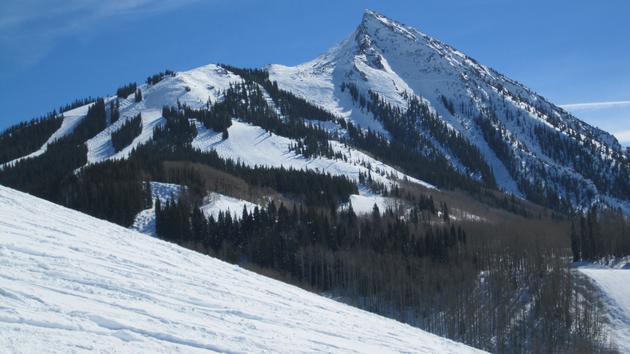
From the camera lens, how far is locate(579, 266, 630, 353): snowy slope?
66.2m

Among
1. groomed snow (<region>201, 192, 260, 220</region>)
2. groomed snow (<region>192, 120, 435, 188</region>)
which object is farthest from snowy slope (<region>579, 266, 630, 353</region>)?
groomed snow (<region>192, 120, 435, 188</region>)

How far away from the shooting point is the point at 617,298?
71438 mm

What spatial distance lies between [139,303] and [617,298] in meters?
69.2

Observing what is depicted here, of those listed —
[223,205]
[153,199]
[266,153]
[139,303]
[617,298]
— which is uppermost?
[266,153]

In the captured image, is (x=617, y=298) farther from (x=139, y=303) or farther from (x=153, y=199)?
(x=153, y=199)

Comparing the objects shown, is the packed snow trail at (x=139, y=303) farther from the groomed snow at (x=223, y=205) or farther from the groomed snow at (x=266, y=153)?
the groomed snow at (x=266, y=153)

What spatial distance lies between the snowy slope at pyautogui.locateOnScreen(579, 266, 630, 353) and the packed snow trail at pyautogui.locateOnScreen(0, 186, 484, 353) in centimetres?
5035

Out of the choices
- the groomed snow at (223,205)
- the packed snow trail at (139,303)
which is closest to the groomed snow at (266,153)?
the groomed snow at (223,205)

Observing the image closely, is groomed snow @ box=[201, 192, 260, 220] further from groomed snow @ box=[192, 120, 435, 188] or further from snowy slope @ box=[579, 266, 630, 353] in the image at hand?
snowy slope @ box=[579, 266, 630, 353]

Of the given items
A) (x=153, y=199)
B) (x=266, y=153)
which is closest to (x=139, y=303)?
(x=153, y=199)

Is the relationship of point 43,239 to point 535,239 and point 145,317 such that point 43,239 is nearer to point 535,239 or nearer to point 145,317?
point 145,317

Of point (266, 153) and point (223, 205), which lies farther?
point (266, 153)

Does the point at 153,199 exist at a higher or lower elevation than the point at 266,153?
lower

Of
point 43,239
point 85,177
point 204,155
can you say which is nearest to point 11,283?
point 43,239
